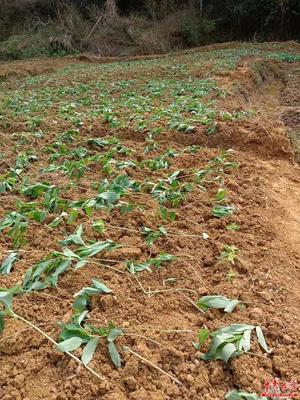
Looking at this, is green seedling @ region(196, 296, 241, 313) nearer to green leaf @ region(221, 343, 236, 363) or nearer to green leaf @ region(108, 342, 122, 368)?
green leaf @ region(221, 343, 236, 363)

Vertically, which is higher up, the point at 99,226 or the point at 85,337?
the point at 85,337

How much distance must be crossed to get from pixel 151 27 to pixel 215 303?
23947mm

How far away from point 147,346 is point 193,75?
10588mm

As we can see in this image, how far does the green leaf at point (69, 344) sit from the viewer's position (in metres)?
2.12

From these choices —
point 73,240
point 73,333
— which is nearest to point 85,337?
point 73,333

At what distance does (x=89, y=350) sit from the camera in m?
2.12

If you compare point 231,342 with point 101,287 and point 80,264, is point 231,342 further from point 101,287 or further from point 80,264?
point 80,264

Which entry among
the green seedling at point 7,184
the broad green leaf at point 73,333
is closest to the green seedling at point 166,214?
the broad green leaf at point 73,333

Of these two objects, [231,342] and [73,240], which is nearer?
[231,342]

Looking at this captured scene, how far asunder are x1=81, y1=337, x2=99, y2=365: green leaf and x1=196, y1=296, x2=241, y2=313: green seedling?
0.67 meters

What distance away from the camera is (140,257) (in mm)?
3031

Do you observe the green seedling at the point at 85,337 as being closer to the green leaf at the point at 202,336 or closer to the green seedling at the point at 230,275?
the green leaf at the point at 202,336

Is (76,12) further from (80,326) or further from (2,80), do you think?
(80,326)

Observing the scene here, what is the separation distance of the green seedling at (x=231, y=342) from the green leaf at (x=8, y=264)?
1403 mm
